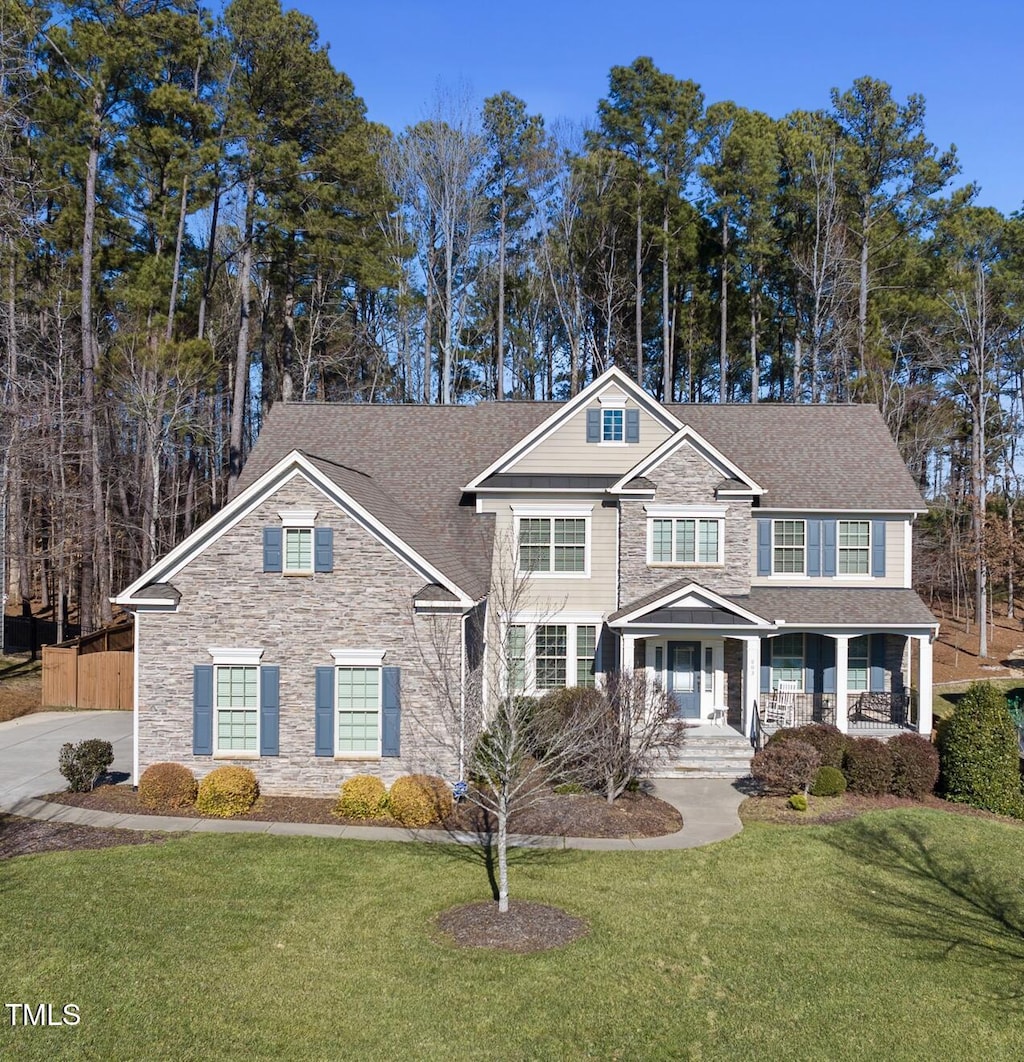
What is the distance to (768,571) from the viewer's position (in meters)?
23.1

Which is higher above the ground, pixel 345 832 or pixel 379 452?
pixel 379 452

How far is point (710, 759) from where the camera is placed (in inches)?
781

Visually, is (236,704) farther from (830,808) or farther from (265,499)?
(830,808)

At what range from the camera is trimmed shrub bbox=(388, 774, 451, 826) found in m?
15.8

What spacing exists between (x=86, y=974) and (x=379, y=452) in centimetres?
1710

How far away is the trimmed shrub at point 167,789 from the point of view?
16328 millimetres

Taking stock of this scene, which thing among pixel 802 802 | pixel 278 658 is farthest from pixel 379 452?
pixel 802 802

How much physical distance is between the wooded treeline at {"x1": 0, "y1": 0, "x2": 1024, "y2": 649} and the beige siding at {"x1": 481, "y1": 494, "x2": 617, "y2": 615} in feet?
47.4

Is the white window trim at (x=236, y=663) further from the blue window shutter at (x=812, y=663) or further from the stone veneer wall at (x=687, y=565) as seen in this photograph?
the blue window shutter at (x=812, y=663)

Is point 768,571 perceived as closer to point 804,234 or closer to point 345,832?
point 345,832

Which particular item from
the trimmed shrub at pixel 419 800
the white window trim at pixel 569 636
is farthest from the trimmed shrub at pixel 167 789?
the white window trim at pixel 569 636

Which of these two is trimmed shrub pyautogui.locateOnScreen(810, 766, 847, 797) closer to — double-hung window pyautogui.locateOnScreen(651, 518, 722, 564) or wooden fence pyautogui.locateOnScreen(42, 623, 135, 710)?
double-hung window pyautogui.locateOnScreen(651, 518, 722, 564)

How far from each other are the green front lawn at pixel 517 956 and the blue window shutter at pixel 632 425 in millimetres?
11546

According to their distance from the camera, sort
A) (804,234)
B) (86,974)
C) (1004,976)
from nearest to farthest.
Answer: (86,974) < (1004,976) < (804,234)
